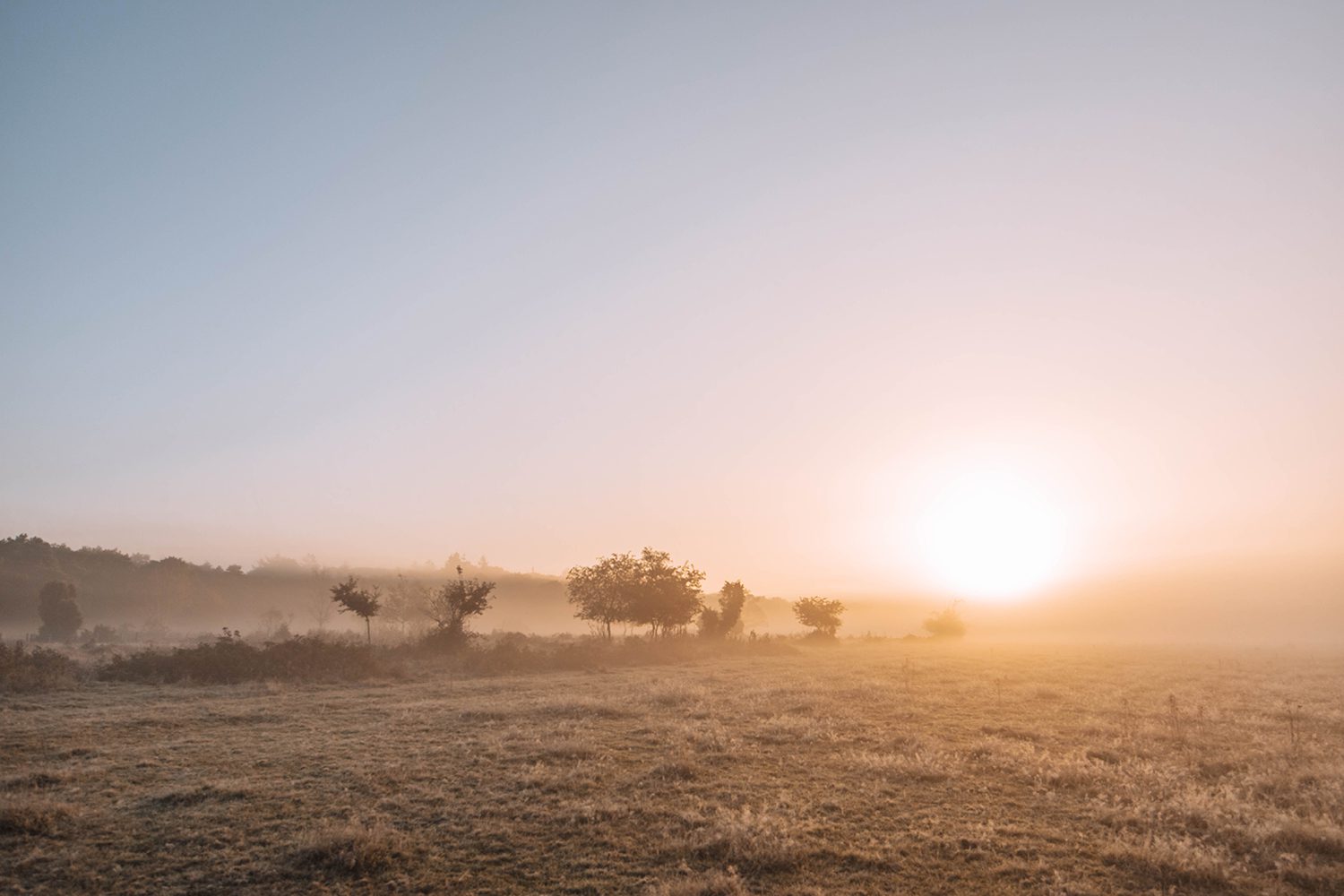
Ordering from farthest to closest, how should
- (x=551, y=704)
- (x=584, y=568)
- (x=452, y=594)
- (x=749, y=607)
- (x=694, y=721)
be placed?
(x=749, y=607), (x=584, y=568), (x=452, y=594), (x=551, y=704), (x=694, y=721)

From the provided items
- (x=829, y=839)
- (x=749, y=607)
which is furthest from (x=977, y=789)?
(x=749, y=607)

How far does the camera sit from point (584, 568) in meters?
63.0

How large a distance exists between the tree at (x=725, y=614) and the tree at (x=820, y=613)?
A: 10182mm

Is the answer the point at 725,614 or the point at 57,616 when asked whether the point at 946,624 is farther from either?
the point at 57,616

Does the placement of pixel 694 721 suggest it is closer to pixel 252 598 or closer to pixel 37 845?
pixel 37 845

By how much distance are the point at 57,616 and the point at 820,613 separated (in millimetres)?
74963

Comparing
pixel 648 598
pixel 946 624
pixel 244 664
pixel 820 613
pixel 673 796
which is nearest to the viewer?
pixel 673 796

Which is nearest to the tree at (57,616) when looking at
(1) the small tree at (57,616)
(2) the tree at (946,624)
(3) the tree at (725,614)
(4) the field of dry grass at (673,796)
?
(1) the small tree at (57,616)

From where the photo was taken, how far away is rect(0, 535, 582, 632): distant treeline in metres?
86.8

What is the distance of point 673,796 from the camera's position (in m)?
12.0

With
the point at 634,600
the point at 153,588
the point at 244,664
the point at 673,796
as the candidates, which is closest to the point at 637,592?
the point at 634,600

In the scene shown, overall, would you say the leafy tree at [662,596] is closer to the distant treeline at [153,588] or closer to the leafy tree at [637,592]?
the leafy tree at [637,592]

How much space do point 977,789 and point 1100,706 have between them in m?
13.2

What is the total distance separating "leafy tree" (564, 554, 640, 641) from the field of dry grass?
37974mm
